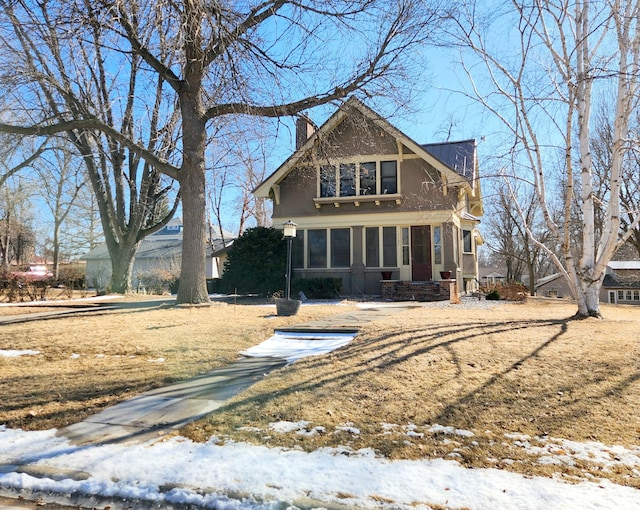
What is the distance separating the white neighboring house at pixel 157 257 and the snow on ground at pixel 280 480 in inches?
1162

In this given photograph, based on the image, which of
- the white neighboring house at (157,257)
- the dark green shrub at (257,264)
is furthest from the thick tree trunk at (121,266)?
the white neighboring house at (157,257)

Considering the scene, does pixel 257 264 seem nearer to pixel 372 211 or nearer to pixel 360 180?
pixel 372 211

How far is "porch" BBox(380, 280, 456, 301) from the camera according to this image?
16.1 metres

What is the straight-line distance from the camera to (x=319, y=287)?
1684 centimetres

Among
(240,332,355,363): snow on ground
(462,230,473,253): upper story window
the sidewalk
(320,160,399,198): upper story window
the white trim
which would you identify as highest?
(320,160,399,198): upper story window

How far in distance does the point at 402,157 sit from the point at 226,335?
12.7 meters

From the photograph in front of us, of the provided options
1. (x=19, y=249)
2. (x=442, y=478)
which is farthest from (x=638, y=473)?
(x=19, y=249)

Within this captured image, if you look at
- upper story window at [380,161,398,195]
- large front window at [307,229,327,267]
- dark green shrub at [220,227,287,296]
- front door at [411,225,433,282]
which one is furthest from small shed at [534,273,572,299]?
dark green shrub at [220,227,287,296]

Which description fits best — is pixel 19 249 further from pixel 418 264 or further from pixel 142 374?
pixel 142 374

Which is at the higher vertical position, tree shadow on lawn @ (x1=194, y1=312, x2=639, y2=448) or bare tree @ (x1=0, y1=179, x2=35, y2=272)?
bare tree @ (x1=0, y1=179, x2=35, y2=272)

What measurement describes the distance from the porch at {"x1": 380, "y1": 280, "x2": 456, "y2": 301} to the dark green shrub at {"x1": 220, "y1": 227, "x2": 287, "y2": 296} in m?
4.15

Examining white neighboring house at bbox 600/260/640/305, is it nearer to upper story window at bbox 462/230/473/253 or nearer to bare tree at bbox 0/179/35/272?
upper story window at bbox 462/230/473/253

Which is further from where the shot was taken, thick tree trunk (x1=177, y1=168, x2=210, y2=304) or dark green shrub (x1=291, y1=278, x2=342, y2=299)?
dark green shrub (x1=291, y1=278, x2=342, y2=299)

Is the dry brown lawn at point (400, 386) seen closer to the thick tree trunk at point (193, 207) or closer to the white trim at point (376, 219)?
the thick tree trunk at point (193, 207)
